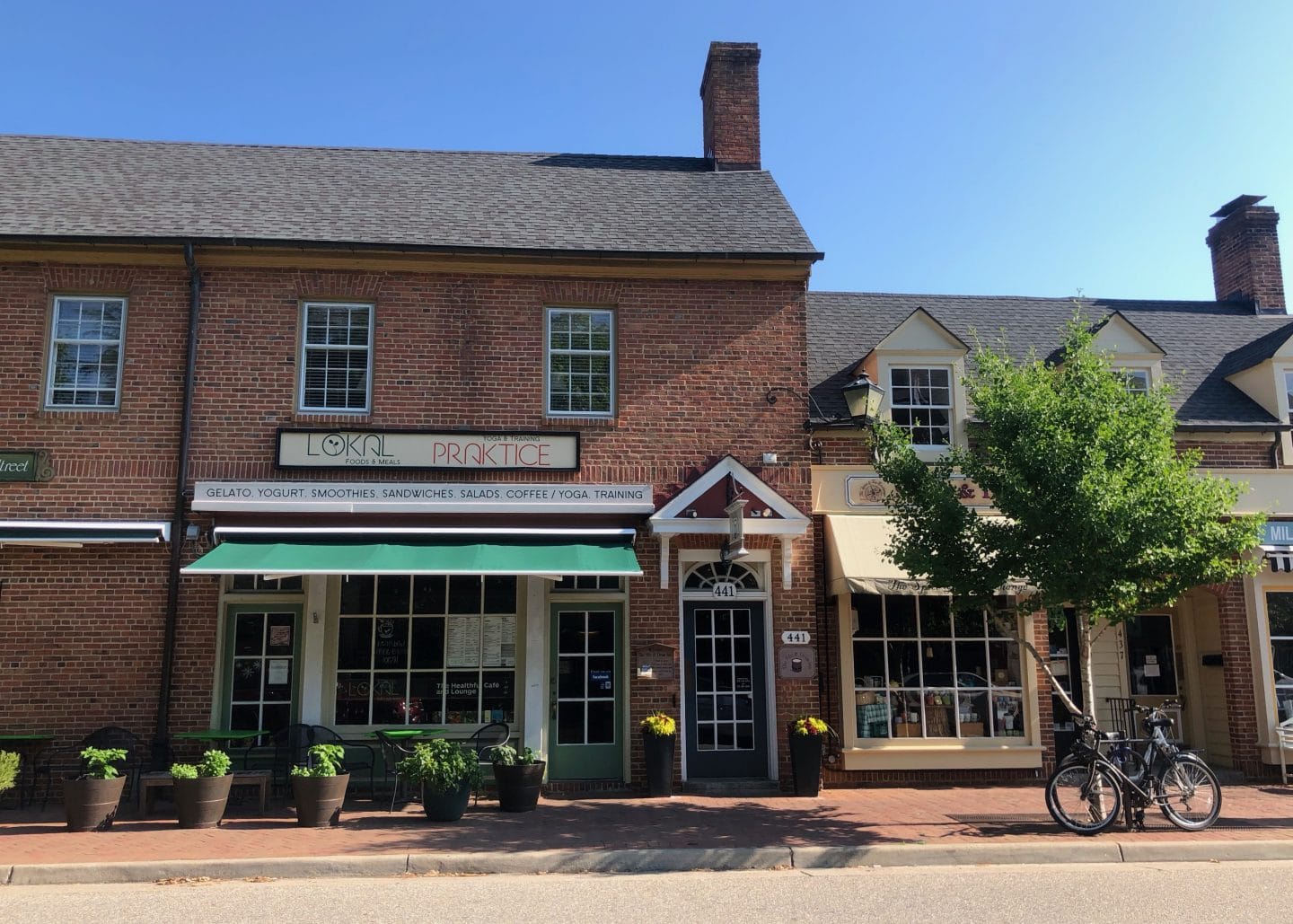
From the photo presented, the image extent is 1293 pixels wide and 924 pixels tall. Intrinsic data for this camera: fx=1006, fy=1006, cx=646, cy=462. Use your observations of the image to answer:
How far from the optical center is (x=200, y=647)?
1181 centimetres

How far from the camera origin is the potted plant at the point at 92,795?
9.67 metres

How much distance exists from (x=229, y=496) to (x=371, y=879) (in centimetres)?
552

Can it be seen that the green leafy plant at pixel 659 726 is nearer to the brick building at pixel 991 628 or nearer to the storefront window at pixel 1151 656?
the brick building at pixel 991 628

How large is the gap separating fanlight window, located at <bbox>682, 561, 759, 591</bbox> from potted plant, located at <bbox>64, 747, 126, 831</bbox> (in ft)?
21.6

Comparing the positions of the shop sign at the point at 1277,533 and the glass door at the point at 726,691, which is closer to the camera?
the glass door at the point at 726,691

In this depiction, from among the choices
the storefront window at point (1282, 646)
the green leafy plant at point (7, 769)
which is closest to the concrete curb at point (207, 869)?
the green leafy plant at point (7, 769)

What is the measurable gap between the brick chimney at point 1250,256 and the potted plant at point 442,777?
16.1 metres

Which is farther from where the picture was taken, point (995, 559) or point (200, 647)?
point (200, 647)

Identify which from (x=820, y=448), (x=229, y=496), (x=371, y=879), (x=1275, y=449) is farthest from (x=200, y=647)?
(x=1275, y=449)

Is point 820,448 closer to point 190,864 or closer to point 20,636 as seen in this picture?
point 190,864

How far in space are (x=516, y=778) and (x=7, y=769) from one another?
16.1ft

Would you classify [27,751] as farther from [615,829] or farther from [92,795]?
[615,829]

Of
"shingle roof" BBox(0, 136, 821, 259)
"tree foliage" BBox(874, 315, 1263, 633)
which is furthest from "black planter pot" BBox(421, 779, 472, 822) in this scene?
"shingle roof" BBox(0, 136, 821, 259)

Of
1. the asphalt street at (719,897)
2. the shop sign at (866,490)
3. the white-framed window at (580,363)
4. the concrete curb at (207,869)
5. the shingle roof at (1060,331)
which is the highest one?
the shingle roof at (1060,331)
